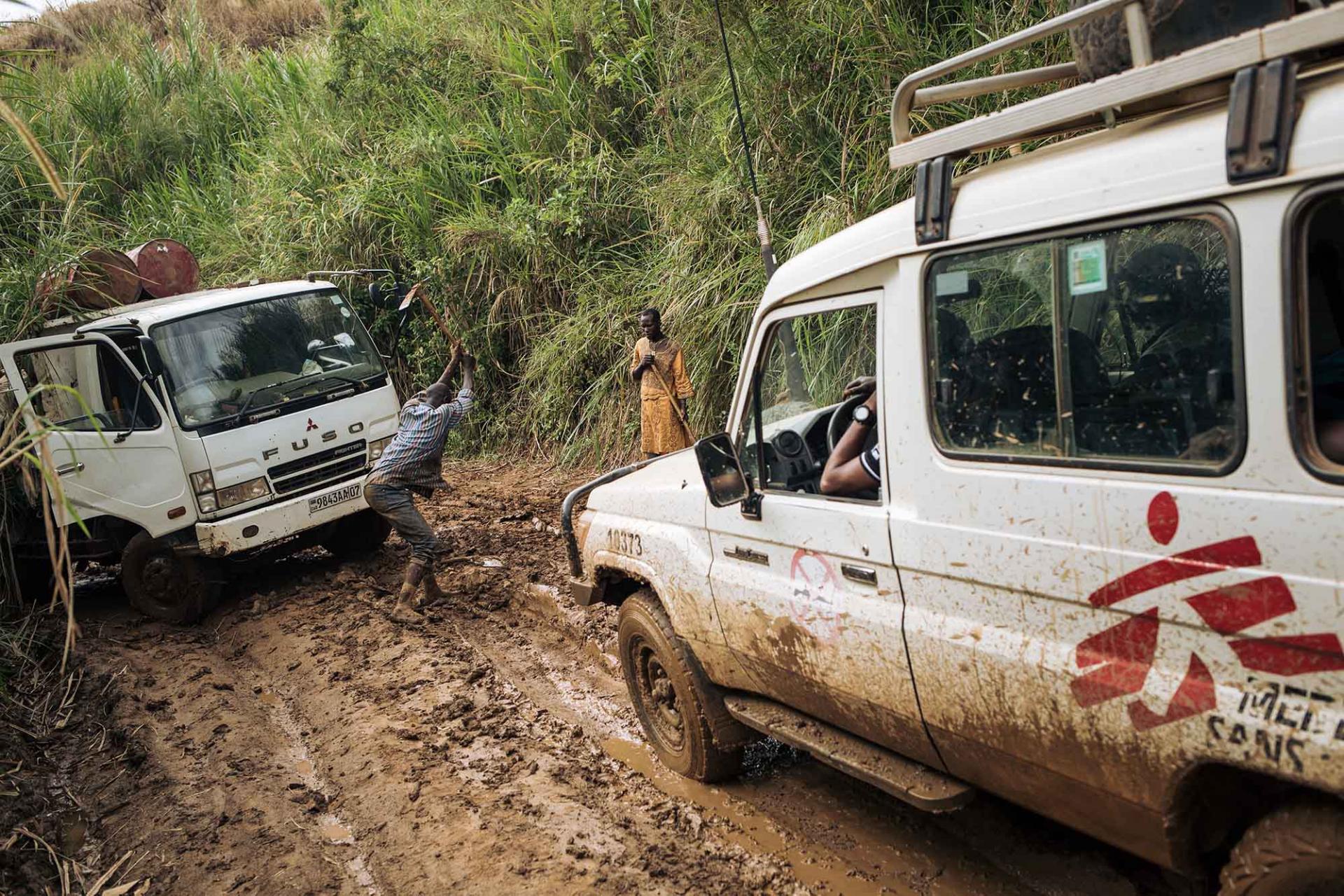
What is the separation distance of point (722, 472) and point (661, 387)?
14.4 feet

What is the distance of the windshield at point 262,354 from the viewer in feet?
23.4

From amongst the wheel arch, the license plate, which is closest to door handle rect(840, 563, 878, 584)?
the wheel arch

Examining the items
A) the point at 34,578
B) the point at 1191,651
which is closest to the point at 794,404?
the point at 1191,651

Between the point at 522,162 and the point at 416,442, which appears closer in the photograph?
the point at 416,442

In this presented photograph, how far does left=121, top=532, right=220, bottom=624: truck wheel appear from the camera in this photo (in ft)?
23.3

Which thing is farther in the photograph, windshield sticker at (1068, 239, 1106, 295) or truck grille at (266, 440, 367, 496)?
truck grille at (266, 440, 367, 496)

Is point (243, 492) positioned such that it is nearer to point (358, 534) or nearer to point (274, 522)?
point (274, 522)

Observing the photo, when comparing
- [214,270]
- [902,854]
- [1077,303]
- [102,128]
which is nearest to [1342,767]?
[1077,303]

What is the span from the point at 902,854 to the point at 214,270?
13.4m

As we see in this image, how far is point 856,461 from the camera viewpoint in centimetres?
318

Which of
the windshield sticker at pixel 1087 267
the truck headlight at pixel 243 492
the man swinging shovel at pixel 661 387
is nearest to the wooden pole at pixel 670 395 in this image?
the man swinging shovel at pixel 661 387

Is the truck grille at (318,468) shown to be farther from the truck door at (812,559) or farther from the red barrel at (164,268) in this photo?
the truck door at (812,559)

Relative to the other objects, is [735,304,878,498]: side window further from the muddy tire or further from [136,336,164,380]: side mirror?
[136,336,164,380]: side mirror

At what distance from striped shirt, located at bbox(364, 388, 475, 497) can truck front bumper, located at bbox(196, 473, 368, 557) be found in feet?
2.29
